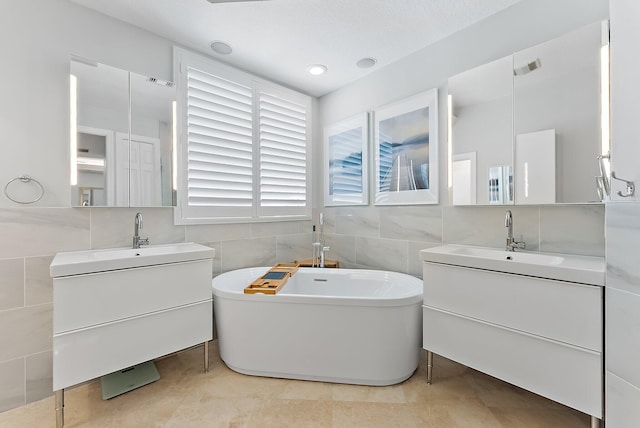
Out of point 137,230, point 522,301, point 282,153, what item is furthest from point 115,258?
point 522,301

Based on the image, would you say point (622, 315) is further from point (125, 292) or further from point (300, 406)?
point (125, 292)

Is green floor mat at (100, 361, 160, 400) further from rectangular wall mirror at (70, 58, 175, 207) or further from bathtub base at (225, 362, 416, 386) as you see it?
rectangular wall mirror at (70, 58, 175, 207)

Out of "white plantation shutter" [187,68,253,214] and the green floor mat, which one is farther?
"white plantation shutter" [187,68,253,214]

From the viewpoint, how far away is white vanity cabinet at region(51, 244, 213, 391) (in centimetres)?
145

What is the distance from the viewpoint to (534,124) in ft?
5.82

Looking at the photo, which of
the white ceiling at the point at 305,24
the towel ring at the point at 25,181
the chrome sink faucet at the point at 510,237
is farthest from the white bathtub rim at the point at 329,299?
the white ceiling at the point at 305,24

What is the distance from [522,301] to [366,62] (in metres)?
2.23

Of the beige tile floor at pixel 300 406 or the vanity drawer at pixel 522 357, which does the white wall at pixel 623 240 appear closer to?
the vanity drawer at pixel 522 357

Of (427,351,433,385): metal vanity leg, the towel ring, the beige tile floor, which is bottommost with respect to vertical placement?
the beige tile floor

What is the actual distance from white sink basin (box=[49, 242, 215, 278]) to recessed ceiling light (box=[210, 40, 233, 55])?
5.38 ft

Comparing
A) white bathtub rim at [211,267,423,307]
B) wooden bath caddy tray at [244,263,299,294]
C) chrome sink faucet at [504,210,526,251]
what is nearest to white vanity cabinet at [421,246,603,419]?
white bathtub rim at [211,267,423,307]

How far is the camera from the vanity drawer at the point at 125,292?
1.45m

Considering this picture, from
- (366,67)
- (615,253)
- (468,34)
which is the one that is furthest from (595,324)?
(366,67)

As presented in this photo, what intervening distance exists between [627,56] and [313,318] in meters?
1.99
